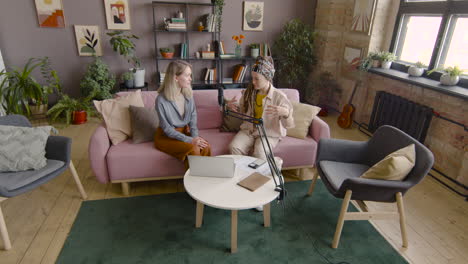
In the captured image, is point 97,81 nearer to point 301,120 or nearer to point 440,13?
point 301,120

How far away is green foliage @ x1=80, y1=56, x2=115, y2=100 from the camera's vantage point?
4371mm

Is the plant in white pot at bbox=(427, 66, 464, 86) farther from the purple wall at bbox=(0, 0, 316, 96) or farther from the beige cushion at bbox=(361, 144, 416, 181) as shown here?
the purple wall at bbox=(0, 0, 316, 96)

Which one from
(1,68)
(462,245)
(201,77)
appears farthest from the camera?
(201,77)

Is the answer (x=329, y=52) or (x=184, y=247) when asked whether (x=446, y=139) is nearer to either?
(x=329, y=52)

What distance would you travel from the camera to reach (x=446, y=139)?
311 centimetres

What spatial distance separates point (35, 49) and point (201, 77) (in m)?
2.59

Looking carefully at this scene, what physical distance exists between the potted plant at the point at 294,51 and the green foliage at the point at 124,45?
7.79 feet

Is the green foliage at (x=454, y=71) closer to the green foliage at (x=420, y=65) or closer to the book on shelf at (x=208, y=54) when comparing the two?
the green foliage at (x=420, y=65)

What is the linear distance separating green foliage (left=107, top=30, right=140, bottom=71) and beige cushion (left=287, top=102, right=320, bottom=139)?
2.78 metres

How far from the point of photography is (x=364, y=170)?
240 cm

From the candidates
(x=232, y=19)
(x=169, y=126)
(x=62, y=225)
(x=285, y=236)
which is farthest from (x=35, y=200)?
(x=232, y=19)

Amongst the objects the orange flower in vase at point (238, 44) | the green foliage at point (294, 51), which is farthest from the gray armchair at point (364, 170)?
the orange flower in vase at point (238, 44)

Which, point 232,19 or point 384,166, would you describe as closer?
point 384,166

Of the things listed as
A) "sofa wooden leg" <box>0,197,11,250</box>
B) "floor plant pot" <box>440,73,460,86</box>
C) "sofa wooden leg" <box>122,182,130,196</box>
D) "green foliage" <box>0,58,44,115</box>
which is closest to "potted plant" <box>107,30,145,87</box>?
"green foliage" <box>0,58,44,115</box>
